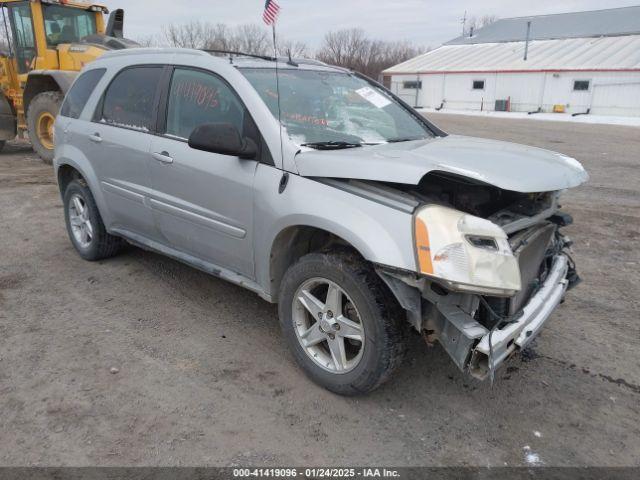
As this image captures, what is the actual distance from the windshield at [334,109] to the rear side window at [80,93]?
6.37 ft

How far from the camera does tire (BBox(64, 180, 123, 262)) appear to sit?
468 cm

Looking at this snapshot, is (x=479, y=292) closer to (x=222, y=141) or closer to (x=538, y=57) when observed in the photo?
(x=222, y=141)

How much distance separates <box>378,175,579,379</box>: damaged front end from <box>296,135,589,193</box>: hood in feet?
0.52

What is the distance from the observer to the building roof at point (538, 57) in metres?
29.2

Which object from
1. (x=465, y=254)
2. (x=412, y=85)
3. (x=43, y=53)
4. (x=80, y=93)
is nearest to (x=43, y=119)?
(x=43, y=53)

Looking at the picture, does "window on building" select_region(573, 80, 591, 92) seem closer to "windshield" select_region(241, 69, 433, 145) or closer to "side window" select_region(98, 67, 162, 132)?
"windshield" select_region(241, 69, 433, 145)

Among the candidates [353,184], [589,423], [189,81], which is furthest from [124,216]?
[589,423]

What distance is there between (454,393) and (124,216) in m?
2.97

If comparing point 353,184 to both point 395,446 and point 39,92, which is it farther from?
point 39,92

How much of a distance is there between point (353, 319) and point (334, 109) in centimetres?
154

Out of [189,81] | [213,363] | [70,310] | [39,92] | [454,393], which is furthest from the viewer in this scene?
[39,92]

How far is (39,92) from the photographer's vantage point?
10.6m

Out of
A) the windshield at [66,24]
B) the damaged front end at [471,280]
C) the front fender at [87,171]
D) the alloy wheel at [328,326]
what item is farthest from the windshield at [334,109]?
the windshield at [66,24]

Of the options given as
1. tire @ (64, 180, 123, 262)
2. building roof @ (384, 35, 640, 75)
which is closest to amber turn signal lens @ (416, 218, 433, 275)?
tire @ (64, 180, 123, 262)
